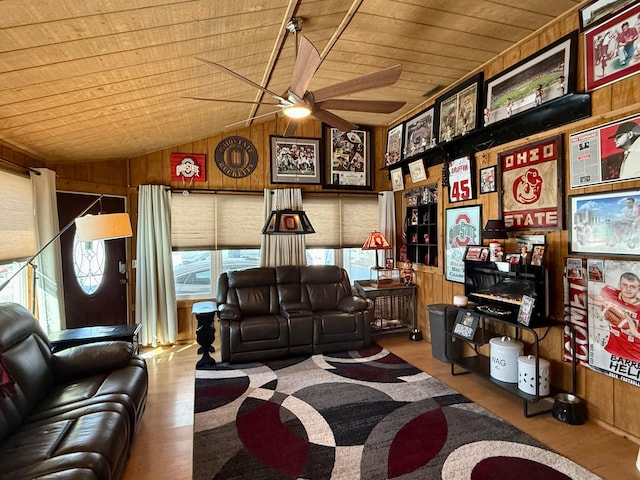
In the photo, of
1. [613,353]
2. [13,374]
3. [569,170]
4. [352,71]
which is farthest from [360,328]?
[13,374]

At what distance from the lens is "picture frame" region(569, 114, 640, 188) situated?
232 centimetres

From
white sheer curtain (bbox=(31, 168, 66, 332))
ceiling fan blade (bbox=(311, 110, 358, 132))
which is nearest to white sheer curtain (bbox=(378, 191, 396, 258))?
ceiling fan blade (bbox=(311, 110, 358, 132))

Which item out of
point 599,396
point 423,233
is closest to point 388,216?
point 423,233

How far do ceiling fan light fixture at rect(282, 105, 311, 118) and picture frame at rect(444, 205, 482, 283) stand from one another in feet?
7.46

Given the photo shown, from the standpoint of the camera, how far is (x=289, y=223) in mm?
4926

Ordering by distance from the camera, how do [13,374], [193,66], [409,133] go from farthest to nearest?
[409,133]
[193,66]
[13,374]

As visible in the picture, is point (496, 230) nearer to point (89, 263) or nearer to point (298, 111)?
point (298, 111)

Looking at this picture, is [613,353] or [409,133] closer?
[613,353]

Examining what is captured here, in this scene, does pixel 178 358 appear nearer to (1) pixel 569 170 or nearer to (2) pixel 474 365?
(2) pixel 474 365

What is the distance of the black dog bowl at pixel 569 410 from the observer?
259 centimetres

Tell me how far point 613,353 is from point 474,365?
114cm

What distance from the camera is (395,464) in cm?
217

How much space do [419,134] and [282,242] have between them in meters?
2.42

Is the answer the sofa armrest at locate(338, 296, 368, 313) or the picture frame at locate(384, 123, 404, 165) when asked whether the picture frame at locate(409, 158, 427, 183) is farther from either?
the sofa armrest at locate(338, 296, 368, 313)
